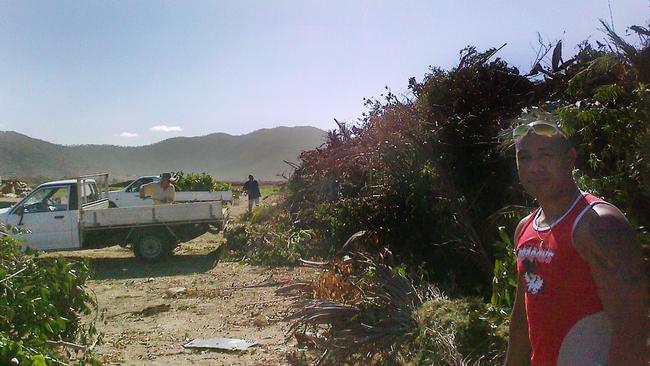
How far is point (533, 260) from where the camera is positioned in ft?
7.93

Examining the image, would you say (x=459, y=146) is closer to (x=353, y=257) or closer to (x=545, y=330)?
(x=353, y=257)

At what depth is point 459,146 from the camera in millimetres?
7387

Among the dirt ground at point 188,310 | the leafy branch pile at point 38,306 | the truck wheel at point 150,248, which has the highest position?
the leafy branch pile at point 38,306

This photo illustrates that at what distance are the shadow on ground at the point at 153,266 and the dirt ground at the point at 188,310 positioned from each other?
0.06 ft

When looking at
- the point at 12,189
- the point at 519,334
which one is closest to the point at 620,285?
the point at 519,334

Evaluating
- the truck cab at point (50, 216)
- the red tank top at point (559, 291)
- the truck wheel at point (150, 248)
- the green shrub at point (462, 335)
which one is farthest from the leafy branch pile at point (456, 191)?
the truck cab at point (50, 216)

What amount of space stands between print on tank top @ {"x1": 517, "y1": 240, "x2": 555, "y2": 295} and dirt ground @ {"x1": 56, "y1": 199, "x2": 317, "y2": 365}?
4344 millimetres

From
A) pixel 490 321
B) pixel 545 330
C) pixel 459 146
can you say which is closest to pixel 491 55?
pixel 459 146

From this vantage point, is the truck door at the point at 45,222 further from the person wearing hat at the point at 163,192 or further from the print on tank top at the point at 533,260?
the print on tank top at the point at 533,260

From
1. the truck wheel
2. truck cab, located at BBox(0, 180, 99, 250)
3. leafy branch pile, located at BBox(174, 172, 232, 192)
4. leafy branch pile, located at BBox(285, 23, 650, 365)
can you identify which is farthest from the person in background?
leafy branch pile, located at BBox(285, 23, 650, 365)

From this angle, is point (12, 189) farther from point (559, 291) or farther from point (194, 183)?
point (559, 291)

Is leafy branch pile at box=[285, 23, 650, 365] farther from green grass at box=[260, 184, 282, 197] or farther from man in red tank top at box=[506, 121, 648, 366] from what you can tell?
green grass at box=[260, 184, 282, 197]

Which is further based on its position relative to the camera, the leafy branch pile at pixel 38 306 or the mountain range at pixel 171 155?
the mountain range at pixel 171 155

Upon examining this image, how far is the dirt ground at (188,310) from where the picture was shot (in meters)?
6.85
